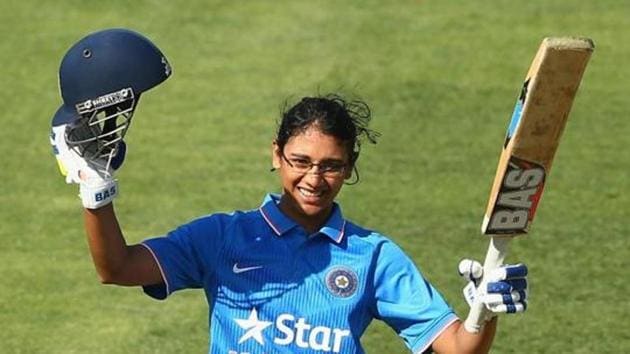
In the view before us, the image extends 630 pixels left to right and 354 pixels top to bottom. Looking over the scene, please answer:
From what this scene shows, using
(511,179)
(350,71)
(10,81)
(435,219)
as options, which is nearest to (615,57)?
(350,71)

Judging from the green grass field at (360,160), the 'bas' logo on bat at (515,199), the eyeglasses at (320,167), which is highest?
the 'bas' logo on bat at (515,199)

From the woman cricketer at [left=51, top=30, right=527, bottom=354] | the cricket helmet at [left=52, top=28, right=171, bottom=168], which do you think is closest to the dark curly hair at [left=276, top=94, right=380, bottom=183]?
the woman cricketer at [left=51, top=30, right=527, bottom=354]

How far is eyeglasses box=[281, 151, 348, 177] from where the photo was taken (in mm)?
5441

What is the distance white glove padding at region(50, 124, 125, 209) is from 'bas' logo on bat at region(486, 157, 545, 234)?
1254mm

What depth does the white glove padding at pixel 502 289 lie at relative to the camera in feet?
16.7

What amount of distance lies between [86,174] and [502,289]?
53.7 inches

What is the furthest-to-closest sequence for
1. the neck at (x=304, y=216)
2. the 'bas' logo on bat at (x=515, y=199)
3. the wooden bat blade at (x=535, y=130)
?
the neck at (x=304, y=216) < the 'bas' logo on bat at (x=515, y=199) < the wooden bat blade at (x=535, y=130)

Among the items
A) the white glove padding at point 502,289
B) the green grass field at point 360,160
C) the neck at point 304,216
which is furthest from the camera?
the green grass field at point 360,160

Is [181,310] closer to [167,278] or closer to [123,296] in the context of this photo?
[123,296]

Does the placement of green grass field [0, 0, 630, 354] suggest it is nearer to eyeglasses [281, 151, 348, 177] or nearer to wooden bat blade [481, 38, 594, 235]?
eyeglasses [281, 151, 348, 177]

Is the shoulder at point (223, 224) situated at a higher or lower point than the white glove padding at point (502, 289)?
lower

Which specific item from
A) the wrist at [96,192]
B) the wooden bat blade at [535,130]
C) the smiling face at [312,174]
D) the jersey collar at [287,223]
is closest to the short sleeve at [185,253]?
the jersey collar at [287,223]

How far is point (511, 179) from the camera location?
5316mm

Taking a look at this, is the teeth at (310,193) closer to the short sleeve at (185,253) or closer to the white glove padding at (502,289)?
the short sleeve at (185,253)
